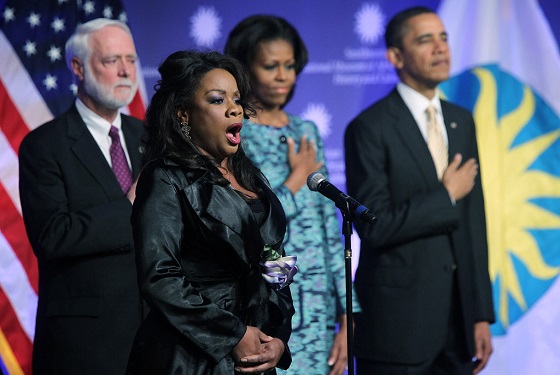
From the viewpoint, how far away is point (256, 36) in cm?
453

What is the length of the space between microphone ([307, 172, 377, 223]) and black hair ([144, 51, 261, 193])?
0.63ft

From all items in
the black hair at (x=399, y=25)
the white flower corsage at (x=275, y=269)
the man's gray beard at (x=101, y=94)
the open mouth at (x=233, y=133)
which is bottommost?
the white flower corsage at (x=275, y=269)

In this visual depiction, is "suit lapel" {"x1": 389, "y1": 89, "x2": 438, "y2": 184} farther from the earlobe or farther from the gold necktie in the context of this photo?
the earlobe

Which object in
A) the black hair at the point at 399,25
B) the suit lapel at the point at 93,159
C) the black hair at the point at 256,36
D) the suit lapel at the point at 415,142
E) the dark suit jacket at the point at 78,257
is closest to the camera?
the dark suit jacket at the point at 78,257

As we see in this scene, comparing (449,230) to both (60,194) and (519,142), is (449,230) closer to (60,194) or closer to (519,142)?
(519,142)

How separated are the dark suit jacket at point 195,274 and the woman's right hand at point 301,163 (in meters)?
1.20

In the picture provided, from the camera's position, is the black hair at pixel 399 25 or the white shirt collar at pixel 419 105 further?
the black hair at pixel 399 25

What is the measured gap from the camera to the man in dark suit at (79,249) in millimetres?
Result: 4121

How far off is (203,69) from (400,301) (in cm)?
197

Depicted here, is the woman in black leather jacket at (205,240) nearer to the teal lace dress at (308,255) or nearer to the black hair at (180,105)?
the black hair at (180,105)

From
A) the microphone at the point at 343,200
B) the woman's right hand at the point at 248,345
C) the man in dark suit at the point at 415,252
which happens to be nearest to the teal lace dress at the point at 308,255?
the man in dark suit at the point at 415,252

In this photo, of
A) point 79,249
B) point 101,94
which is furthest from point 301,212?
point 101,94

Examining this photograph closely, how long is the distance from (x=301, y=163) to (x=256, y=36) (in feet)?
2.15

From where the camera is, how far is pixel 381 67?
568cm
